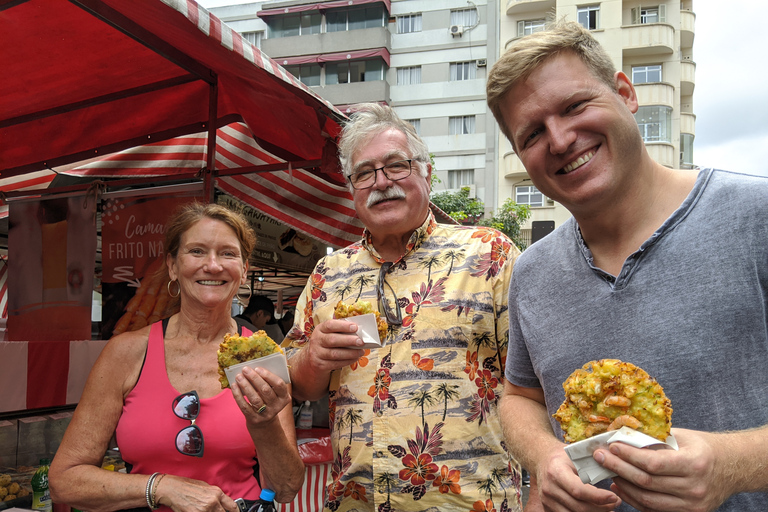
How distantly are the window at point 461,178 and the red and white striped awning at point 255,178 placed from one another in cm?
2752

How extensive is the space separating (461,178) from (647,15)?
44.5 feet

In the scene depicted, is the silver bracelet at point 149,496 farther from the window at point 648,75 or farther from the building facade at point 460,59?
the window at point 648,75

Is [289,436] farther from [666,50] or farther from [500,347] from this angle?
[666,50]

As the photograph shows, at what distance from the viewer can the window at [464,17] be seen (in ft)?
114

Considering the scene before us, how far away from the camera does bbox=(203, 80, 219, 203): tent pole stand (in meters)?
4.22

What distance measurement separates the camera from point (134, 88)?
411 cm

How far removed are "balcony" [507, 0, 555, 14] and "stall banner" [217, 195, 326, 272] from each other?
27.2 meters

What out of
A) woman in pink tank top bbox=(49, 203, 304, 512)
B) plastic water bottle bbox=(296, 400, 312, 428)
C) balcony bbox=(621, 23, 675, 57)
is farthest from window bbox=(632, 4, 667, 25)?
woman in pink tank top bbox=(49, 203, 304, 512)

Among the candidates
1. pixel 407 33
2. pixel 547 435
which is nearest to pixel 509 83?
pixel 547 435

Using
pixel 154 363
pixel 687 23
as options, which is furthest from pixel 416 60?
pixel 154 363

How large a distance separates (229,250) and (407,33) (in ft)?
121

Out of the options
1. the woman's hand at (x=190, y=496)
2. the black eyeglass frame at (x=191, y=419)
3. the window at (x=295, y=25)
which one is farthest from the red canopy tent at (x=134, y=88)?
the window at (x=295, y=25)

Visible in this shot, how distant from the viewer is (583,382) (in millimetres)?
1398

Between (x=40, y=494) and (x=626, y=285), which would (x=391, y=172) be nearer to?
(x=626, y=285)
